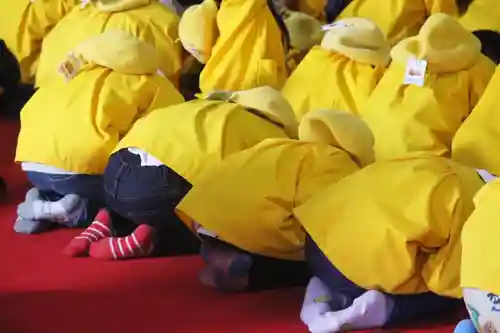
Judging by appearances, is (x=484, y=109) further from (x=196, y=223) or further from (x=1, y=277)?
(x=1, y=277)

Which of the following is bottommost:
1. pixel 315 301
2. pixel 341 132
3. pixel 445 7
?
pixel 315 301

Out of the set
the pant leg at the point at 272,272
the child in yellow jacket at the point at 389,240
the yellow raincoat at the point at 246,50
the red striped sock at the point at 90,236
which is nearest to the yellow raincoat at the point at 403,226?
the child in yellow jacket at the point at 389,240

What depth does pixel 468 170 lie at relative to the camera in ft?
5.24

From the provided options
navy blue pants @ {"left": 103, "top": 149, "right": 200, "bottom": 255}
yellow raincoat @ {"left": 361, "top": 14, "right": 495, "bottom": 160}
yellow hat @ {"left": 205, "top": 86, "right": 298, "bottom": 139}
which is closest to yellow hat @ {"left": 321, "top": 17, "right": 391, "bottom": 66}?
yellow raincoat @ {"left": 361, "top": 14, "right": 495, "bottom": 160}

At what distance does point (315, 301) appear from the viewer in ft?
5.49

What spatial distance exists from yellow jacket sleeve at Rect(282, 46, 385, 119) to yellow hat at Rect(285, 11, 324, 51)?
1.15 ft

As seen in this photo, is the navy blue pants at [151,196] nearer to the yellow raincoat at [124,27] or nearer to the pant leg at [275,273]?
the pant leg at [275,273]

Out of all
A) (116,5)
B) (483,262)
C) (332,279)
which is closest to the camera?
(483,262)

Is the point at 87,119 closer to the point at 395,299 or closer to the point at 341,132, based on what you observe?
the point at 341,132

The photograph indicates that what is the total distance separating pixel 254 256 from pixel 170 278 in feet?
0.74

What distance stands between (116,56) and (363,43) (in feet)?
1.97

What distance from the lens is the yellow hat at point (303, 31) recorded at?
8.93 feet

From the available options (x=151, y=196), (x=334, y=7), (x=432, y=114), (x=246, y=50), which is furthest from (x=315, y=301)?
(x=334, y=7)

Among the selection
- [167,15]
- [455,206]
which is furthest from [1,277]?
[167,15]
